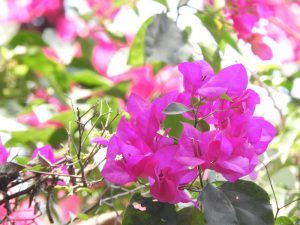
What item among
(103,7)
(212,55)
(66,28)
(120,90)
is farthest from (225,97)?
(66,28)

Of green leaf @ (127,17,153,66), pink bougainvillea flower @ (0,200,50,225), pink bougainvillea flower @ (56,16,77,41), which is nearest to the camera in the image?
pink bougainvillea flower @ (0,200,50,225)

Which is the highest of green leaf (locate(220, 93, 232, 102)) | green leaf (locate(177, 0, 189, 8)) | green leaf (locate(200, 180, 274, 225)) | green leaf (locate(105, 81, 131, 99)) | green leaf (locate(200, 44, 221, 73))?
green leaf (locate(220, 93, 232, 102))

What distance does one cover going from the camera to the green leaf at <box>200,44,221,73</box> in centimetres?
71

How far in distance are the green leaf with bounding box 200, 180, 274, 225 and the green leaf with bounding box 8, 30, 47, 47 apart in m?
0.97

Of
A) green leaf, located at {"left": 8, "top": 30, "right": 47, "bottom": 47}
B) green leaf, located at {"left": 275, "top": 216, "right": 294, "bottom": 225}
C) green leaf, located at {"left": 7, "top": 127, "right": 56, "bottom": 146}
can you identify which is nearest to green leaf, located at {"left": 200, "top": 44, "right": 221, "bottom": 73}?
green leaf, located at {"left": 275, "top": 216, "right": 294, "bottom": 225}

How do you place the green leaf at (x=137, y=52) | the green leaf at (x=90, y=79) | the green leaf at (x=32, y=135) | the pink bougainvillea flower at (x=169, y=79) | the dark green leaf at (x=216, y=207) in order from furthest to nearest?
the green leaf at (x=90, y=79) < the pink bougainvillea flower at (x=169, y=79) < the green leaf at (x=32, y=135) < the green leaf at (x=137, y=52) < the dark green leaf at (x=216, y=207)

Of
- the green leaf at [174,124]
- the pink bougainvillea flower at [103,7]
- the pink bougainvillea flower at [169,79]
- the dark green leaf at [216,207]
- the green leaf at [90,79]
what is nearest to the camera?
the dark green leaf at [216,207]

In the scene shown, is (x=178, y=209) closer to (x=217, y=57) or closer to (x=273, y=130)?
(x=273, y=130)

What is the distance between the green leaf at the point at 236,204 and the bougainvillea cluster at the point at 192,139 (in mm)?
11

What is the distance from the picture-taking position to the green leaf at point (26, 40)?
4.42ft

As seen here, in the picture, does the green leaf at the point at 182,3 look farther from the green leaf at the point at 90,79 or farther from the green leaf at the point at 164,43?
the green leaf at the point at 90,79

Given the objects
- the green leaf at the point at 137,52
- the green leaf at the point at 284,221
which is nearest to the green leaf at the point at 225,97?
the green leaf at the point at 284,221

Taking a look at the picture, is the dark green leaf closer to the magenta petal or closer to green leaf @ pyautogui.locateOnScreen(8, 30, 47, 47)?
the magenta petal

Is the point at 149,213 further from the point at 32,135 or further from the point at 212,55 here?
the point at 32,135
